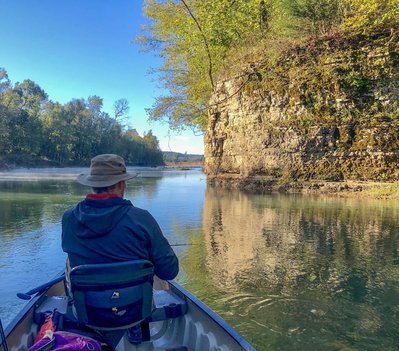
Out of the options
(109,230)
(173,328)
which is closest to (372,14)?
(173,328)

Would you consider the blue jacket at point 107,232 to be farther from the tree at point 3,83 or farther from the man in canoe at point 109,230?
the tree at point 3,83

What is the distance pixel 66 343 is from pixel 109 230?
700 millimetres

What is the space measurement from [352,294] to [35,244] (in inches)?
244

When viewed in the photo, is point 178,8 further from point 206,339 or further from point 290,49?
point 206,339

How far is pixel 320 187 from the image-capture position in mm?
17281

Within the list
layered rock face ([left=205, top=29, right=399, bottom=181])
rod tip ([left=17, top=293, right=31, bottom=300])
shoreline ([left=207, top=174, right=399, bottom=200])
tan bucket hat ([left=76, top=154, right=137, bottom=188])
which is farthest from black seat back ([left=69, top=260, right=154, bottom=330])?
layered rock face ([left=205, top=29, right=399, bottom=181])

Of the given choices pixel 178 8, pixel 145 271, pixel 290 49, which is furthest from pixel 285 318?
pixel 178 8

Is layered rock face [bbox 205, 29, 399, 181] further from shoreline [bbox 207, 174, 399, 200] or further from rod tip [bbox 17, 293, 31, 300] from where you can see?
rod tip [bbox 17, 293, 31, 300]

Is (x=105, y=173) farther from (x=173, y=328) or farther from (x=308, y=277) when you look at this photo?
(x=308, y=277)

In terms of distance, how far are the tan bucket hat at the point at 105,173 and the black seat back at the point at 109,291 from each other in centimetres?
53

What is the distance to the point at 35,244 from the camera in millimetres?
8422

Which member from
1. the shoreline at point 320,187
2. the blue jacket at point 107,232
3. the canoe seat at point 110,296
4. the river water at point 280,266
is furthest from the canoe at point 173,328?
the shoreline at point 320,187

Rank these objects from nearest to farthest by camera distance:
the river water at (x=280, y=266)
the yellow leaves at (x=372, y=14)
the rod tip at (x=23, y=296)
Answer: the rod tip at (x=23, y=296) < the river water at (x=280, y=266) < the yellow leaves at (x=372, y=14)

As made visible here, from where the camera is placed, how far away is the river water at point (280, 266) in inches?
176
